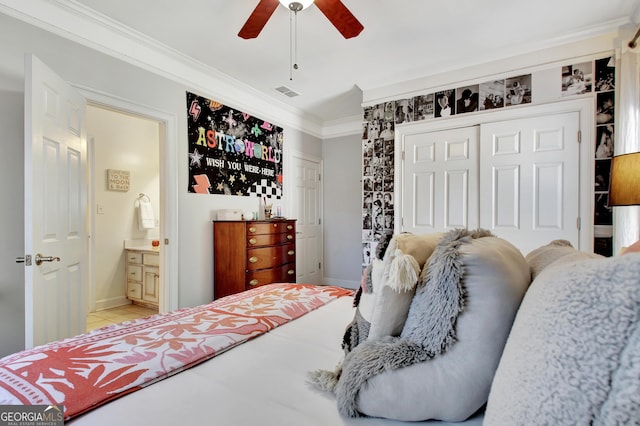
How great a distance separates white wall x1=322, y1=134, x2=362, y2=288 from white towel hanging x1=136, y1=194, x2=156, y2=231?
8.57ft

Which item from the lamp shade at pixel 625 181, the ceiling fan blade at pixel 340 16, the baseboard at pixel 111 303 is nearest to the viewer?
the lamp shade at pixel 625 181

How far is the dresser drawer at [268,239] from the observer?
10.6 feet

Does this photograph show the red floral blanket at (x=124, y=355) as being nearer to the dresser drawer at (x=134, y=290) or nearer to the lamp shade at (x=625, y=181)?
the lamp shade at (x=625, y=181)

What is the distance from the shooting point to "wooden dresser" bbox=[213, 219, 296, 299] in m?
3.16

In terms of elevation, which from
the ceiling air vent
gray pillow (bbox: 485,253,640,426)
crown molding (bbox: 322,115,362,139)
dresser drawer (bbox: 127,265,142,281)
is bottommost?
dresser drawer (bbox: 127,265,142,281)

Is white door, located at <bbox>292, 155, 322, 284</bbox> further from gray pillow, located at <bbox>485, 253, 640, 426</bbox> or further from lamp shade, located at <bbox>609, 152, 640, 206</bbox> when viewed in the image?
gray pillow, located at <bbox>485, 253, 640, 426</bbox>

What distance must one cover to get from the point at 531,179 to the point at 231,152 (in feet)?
10.0

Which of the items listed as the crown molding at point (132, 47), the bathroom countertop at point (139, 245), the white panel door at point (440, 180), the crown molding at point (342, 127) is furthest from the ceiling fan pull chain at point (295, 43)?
the bathroom countertop at point (139, 245)

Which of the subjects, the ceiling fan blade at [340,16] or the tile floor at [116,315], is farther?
the tile floor at [116,315]

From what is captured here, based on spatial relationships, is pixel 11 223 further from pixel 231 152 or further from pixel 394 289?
pixel 394 289

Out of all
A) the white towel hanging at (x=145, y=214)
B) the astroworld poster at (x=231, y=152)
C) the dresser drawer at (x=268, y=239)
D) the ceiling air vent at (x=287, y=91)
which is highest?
the ceiling air vent at (x=287, y=91)

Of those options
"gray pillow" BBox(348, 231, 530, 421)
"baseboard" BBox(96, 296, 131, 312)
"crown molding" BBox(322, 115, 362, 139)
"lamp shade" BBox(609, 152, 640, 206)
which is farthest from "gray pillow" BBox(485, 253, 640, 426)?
"baseboard" BBox(96, 296, 131, 312)

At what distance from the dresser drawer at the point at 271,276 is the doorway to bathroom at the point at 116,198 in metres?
1.41

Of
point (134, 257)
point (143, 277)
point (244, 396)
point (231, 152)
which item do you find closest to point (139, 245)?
point (134, 257)
